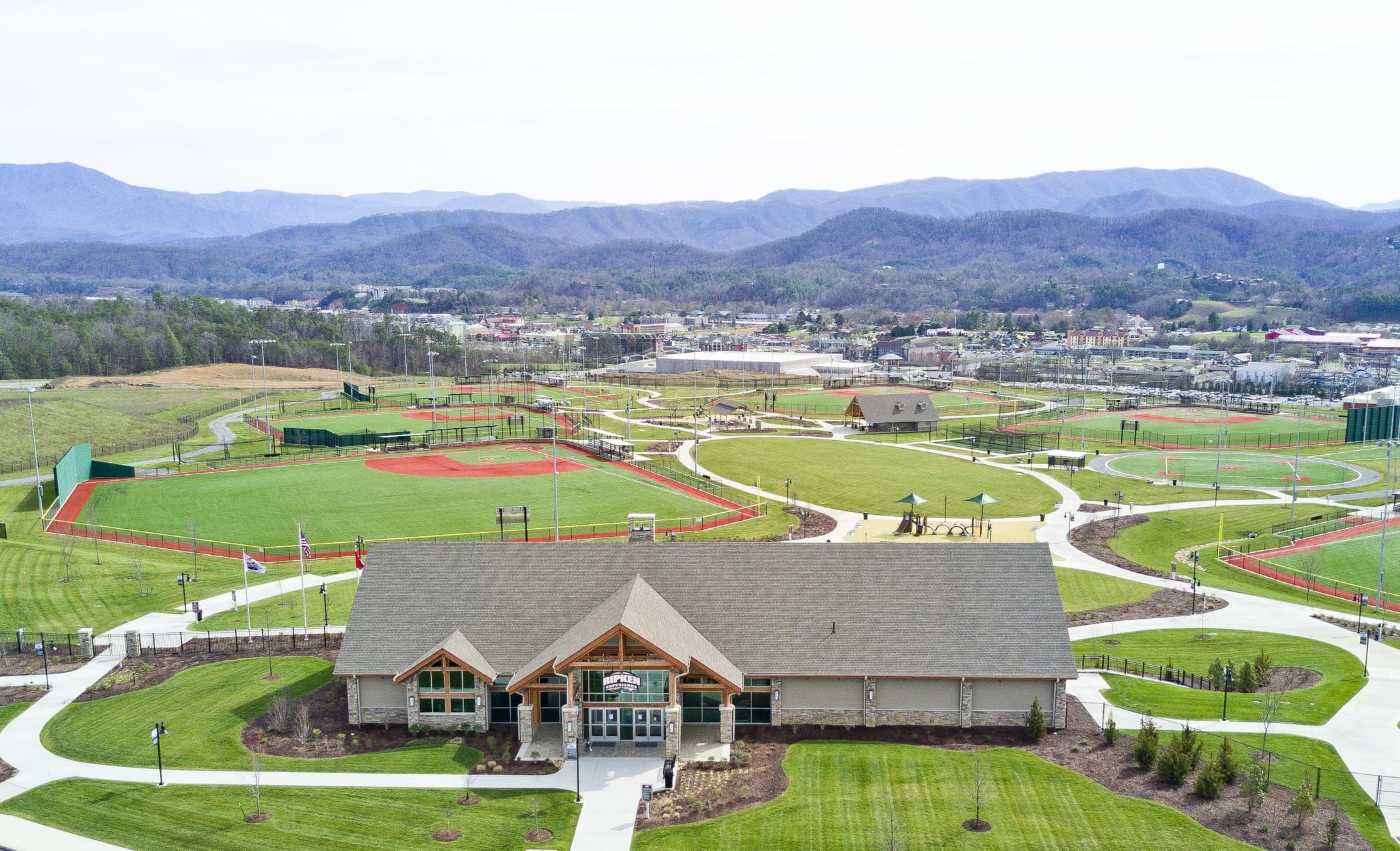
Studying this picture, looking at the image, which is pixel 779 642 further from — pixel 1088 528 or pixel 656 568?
pixel 1088 528

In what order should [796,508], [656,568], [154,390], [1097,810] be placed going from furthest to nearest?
[154,390] → [796,508] → [656,568] → [1097,810]

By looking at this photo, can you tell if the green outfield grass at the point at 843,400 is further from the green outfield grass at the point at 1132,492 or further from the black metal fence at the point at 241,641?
the black metal fence at the point at 241,641

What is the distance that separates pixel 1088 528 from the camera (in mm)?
71562

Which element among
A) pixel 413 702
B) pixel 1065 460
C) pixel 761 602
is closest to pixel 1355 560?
pixel 1065 460

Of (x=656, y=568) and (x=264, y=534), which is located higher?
(x=656, y=568)

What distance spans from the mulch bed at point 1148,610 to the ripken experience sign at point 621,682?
25.0m

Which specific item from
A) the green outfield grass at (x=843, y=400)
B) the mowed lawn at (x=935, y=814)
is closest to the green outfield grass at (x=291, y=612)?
the mowed lawn at (x=935, y=814)

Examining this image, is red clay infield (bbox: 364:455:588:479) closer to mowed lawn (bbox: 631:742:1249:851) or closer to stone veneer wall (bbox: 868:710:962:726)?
stone veneer wall (bbox: 868:710:962:726)

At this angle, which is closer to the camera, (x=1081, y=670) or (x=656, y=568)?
(x=656, y=568)

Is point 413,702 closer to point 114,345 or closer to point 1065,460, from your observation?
point 1065,460

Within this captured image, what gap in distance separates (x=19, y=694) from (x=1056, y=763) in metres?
38.3

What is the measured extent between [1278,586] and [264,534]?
6108 centimetres

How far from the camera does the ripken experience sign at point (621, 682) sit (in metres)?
35.2

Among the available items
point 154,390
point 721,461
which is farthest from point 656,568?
point 154,390
